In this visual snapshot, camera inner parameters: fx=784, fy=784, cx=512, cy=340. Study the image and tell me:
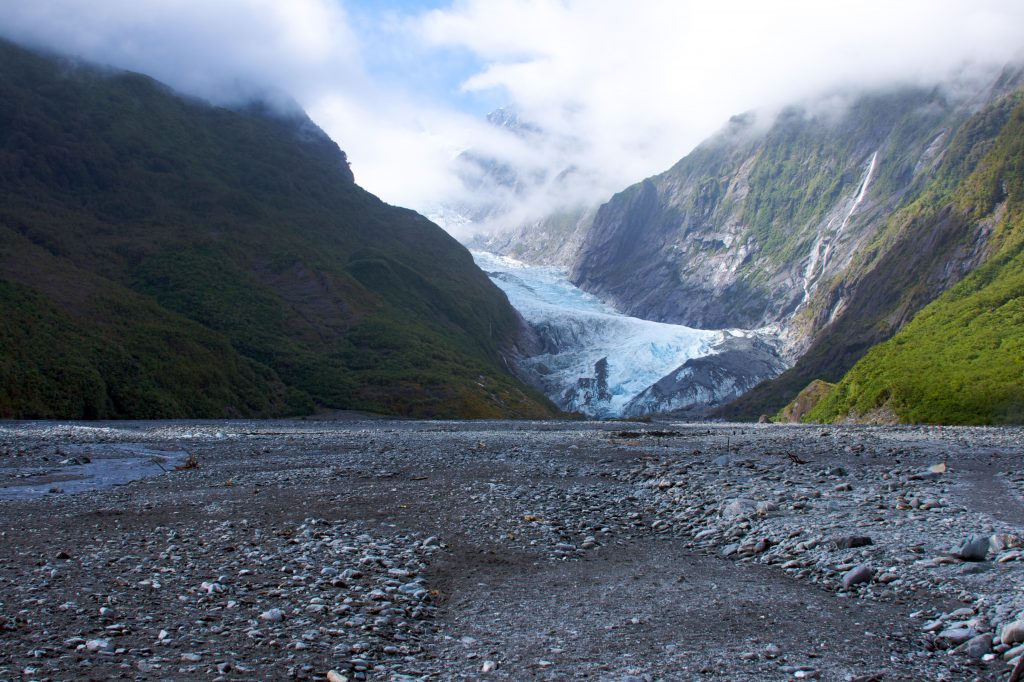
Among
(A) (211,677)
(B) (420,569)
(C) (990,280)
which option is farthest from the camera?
(C) (990,280)

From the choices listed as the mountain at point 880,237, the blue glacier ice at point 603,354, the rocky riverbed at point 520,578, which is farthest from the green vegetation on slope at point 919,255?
the rocky riverbed at point 520,578

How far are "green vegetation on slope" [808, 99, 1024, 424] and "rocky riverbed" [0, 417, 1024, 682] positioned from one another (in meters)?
28.2

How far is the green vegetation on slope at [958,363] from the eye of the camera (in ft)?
136

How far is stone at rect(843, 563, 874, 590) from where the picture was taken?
8.40 m

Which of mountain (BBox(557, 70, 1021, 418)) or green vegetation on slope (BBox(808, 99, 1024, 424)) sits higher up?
mountain (BBox(557, 70, 1021, 418))

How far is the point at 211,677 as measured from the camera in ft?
19.5

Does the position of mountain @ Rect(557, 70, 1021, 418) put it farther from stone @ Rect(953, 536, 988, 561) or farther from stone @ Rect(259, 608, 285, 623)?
stone @ Rect(259, 608, 285, 623)

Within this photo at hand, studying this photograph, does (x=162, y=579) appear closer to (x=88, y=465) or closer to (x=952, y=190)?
(x=88, y=465)

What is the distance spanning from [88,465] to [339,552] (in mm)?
15153

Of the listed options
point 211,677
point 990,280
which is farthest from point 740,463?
point 990,280

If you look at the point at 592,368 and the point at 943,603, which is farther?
the point at 592,368

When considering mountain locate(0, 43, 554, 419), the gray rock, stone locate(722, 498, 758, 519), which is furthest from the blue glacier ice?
the gray rock

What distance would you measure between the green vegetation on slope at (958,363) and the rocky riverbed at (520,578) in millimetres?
28215

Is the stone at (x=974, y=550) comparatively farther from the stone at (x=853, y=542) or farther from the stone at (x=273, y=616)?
the stone at (x=273, y=616)
